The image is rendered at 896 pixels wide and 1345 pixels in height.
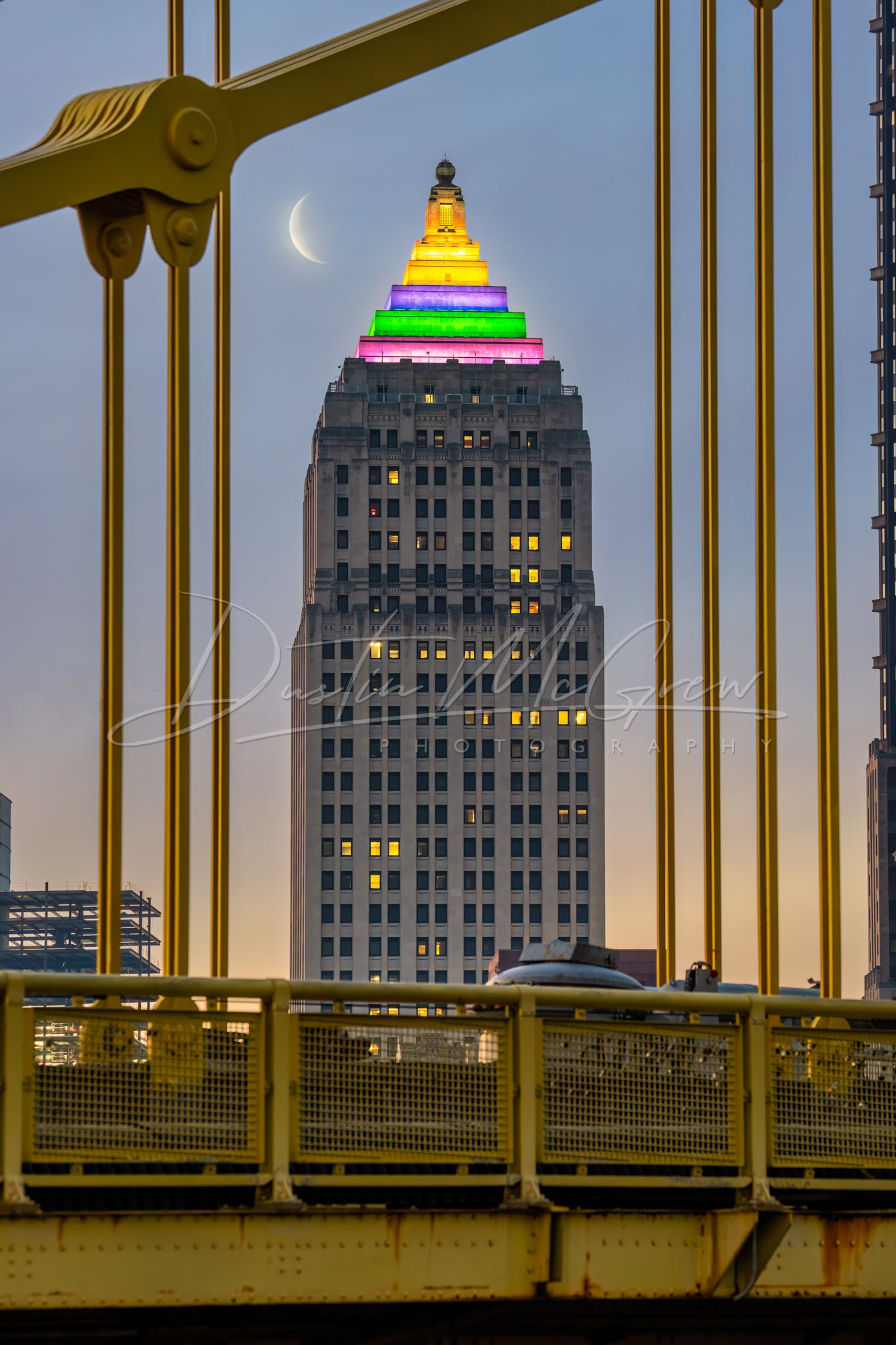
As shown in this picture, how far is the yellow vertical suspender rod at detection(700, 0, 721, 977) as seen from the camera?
16.4 metres

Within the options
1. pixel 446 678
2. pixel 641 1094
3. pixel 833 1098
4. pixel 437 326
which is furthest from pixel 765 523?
pixel 437 326

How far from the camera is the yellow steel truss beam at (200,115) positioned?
43.4 ft

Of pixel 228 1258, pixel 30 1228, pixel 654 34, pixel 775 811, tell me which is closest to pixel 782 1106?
pixel 228 1258

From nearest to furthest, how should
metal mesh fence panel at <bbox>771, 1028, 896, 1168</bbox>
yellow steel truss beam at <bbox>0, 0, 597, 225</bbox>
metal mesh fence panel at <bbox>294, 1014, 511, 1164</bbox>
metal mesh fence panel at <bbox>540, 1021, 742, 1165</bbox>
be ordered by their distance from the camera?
1. metal mesh fence panel at <bbox>294, 1014, 511, 1164</bbox>
2. metal mesh fence panel at <bbox>540, 1021, 742, 1165</bbox>
3. metal mesh fence panel at <bbox>771, 1028, 896, 1168</bbox>
4. yellow steel truss beam at <bbox>0, 0, 597, 225</bbox>

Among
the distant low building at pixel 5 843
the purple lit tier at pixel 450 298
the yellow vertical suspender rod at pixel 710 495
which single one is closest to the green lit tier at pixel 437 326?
the purple lit tier at pixel 450 298

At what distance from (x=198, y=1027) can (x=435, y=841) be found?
479 ft

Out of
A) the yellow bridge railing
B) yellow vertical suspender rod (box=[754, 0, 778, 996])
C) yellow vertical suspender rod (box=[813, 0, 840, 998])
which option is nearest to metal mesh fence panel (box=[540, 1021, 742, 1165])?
the yellow bridge railing

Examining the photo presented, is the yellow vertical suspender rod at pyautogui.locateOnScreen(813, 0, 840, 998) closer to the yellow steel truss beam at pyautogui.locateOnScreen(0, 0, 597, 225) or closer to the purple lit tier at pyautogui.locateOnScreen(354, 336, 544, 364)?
the yellow steel truss beam at pyautogui.locateOnScreen(0, 0, 597, 225)

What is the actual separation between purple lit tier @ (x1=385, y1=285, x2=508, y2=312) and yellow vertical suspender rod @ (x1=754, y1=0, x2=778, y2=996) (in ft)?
499

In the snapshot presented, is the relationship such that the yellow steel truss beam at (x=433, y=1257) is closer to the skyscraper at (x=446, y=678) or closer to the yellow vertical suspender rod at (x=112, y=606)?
the yellow vertical suspender rod at (x=112, y=606)

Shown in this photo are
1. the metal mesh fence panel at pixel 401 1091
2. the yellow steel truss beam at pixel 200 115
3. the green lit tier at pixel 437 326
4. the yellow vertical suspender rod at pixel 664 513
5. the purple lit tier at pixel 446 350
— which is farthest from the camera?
the green lit tier at pixel 437 326

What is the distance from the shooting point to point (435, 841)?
155875 millimetres

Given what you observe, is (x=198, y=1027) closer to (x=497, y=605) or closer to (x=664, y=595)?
(x=664, y=595)

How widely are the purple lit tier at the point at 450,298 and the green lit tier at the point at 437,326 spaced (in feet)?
4.29
